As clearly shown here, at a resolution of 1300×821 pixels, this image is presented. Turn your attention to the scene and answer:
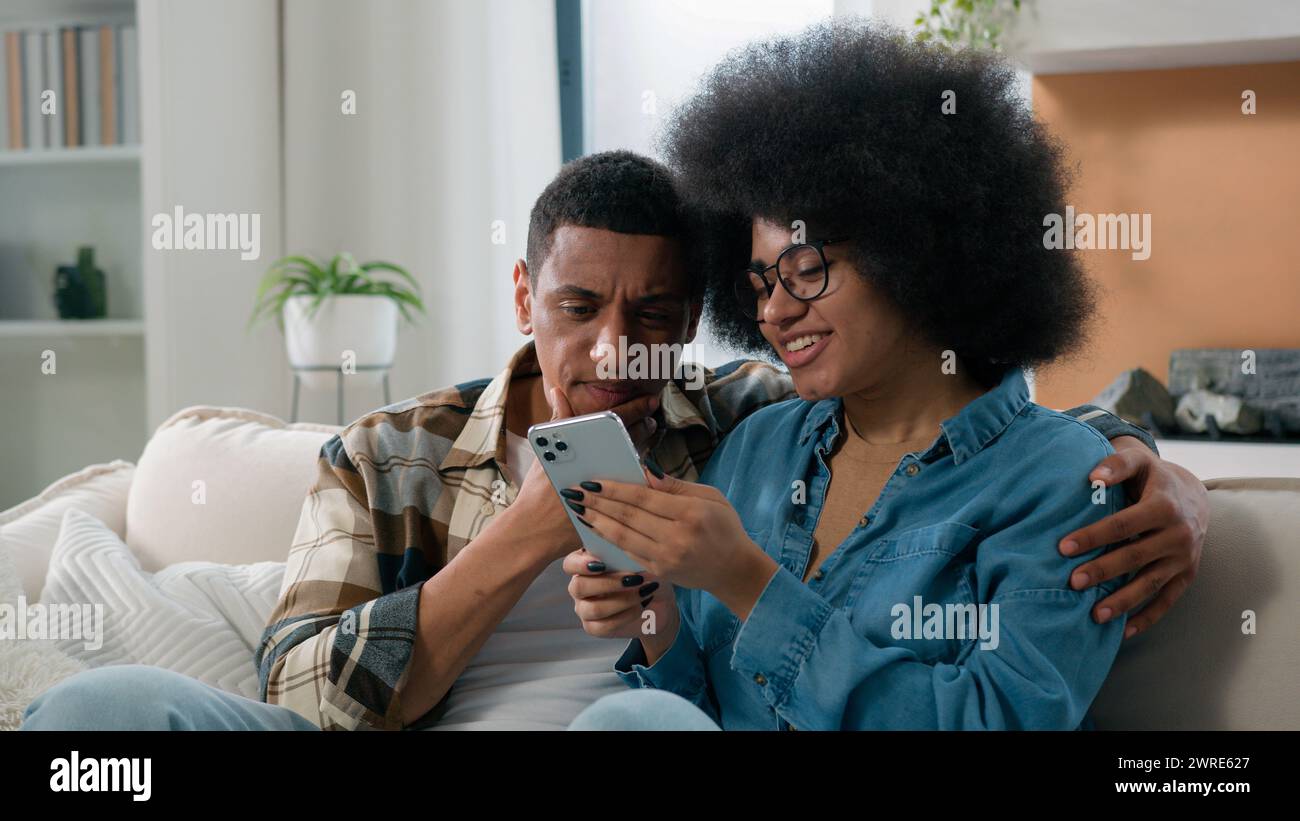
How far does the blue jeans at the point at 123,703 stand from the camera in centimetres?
89

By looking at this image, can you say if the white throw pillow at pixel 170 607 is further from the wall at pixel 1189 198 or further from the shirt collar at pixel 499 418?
the wall at pixel 1189 198

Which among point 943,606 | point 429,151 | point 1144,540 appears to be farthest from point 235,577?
point 429,151

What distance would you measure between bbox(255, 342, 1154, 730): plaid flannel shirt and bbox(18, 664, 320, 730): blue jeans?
171 mm

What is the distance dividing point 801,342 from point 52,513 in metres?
1.18

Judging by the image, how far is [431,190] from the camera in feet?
11.5

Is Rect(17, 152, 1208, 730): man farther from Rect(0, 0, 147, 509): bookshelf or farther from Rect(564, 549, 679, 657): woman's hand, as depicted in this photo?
Rect(0, 0, 147, 509): bookshelf

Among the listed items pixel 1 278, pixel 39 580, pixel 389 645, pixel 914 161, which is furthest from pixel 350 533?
pixel 1 278

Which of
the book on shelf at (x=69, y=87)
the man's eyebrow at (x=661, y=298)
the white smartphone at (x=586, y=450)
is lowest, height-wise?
the white smartphone at (x=586, y=450)

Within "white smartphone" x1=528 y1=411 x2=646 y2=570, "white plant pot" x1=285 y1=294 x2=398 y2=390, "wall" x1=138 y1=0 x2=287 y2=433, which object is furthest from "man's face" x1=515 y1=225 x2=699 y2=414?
"wall" x1=138 y1=0 x2=287 y2=433

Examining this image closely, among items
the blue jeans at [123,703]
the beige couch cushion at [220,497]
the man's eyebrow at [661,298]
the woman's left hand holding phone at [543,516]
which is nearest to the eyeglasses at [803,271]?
the man's eyebrow at [661,298]

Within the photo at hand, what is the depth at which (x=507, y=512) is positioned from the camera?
1.12 meters

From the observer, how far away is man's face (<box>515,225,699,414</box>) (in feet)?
3.92

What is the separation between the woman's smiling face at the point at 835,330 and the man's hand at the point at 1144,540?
0.71ft

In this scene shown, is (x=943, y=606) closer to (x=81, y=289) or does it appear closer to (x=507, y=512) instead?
(x=507, y=512)
